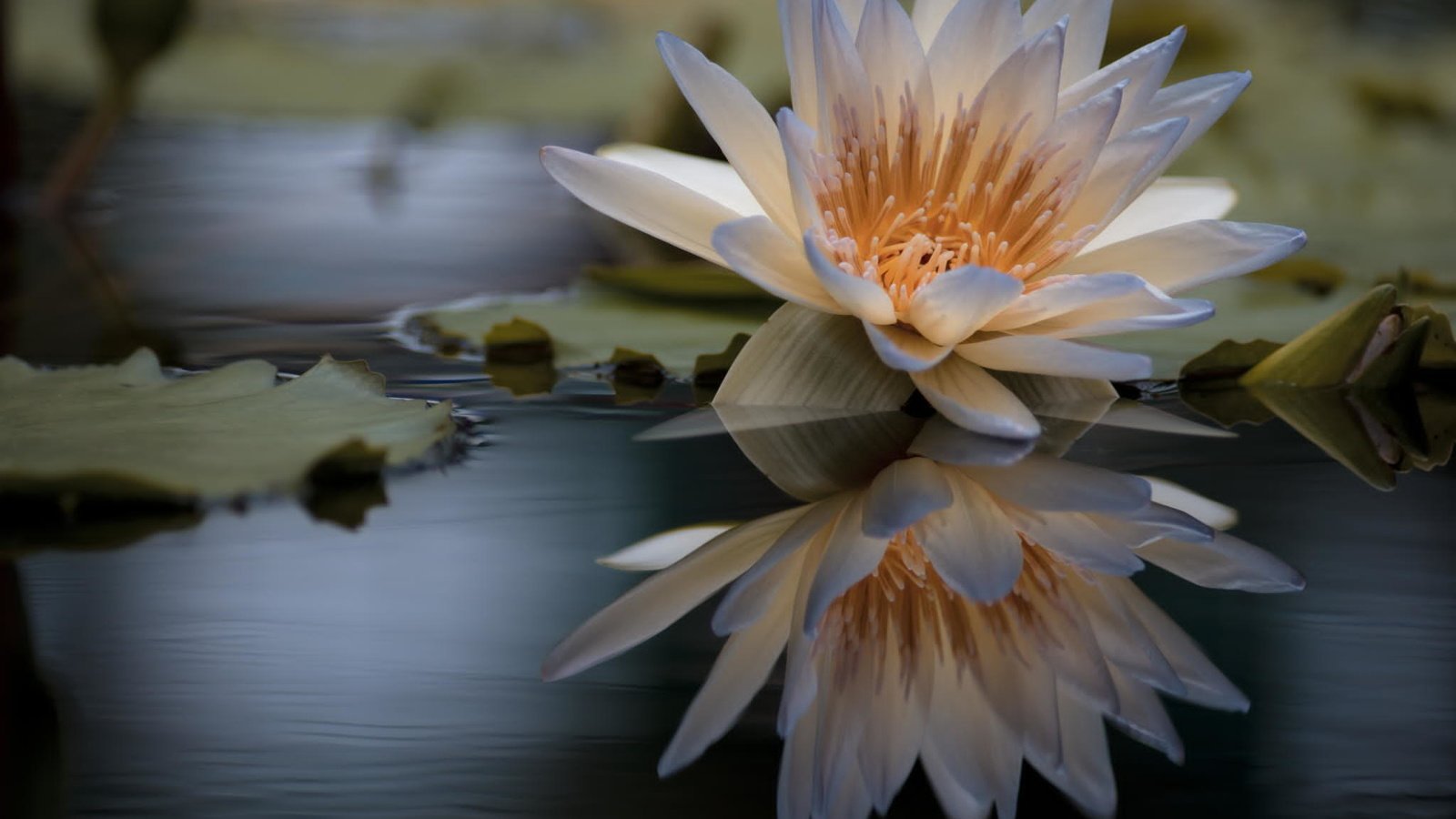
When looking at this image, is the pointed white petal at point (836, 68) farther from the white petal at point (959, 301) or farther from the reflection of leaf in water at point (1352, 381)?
the reflection of leaf in water at point (1352, 381)

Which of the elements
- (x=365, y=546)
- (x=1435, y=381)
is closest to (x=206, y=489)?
(x=365, y=546)

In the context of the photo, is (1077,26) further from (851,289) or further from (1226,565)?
(1226,565)

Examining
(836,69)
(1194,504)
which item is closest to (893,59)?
(836,69)

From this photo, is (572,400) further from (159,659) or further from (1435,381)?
(1435,381)

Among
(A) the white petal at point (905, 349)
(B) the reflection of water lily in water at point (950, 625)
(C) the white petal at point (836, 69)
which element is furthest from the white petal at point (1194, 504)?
(C) the white petal at point (836, 69)

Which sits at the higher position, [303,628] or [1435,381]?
[303,628]

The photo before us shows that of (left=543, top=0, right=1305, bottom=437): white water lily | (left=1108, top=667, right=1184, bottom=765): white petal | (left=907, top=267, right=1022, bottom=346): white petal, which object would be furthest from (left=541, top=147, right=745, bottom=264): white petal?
(left=1108, top=667, right=1184, bottom=765): white petal
